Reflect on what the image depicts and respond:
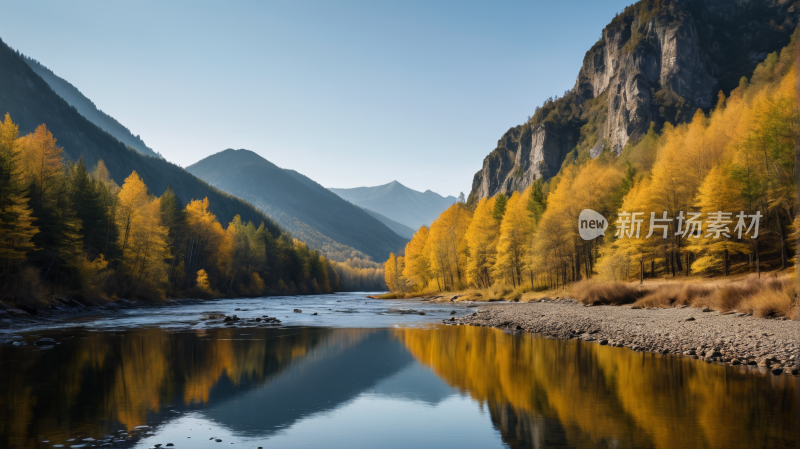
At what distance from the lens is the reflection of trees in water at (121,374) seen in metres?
10.2

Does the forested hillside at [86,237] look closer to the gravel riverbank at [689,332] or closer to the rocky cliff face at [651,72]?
the gravel riverbank at [689,332]

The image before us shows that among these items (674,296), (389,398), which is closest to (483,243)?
(674,296)

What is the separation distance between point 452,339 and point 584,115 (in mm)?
174347

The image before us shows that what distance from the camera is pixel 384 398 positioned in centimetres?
1303

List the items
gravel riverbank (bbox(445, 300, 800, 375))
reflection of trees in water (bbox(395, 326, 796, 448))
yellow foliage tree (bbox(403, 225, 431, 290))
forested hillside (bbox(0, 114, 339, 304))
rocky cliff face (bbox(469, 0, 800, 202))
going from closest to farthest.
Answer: reflection of trees in water (bbox(395, 326, 796, 448))
gravel riverbank (bbox(445, 300, 800, 375))
forested hillside (bbox(0, 114, 339, 304))
yellow foliage tree (bbox(403, 225, 431, 290))
rocky cliff face (bbox(469, 0, 800, 202))

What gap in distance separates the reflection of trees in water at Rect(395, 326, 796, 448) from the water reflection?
0.05 m

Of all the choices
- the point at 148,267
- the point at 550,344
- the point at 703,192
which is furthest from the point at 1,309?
the point at 703,192

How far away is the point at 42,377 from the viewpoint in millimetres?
14320

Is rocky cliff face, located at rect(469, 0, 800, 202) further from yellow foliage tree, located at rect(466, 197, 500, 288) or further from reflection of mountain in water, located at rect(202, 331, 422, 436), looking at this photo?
reflection of mountain in water, located at rect(202, 331, 422, 436)

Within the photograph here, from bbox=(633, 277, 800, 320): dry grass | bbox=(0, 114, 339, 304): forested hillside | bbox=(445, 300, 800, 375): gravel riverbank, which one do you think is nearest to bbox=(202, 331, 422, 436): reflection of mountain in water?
bbox=(445, 300, 800, 375): gravel riverbank

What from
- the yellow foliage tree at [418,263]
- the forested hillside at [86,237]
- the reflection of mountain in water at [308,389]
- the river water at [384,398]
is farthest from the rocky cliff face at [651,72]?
the reflection of mountain in water at [308,389]

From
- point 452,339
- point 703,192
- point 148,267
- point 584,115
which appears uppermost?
point 584,115

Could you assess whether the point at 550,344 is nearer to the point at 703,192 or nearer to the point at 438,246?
the point at 703,192

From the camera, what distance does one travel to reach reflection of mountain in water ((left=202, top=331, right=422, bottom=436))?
10773mm
